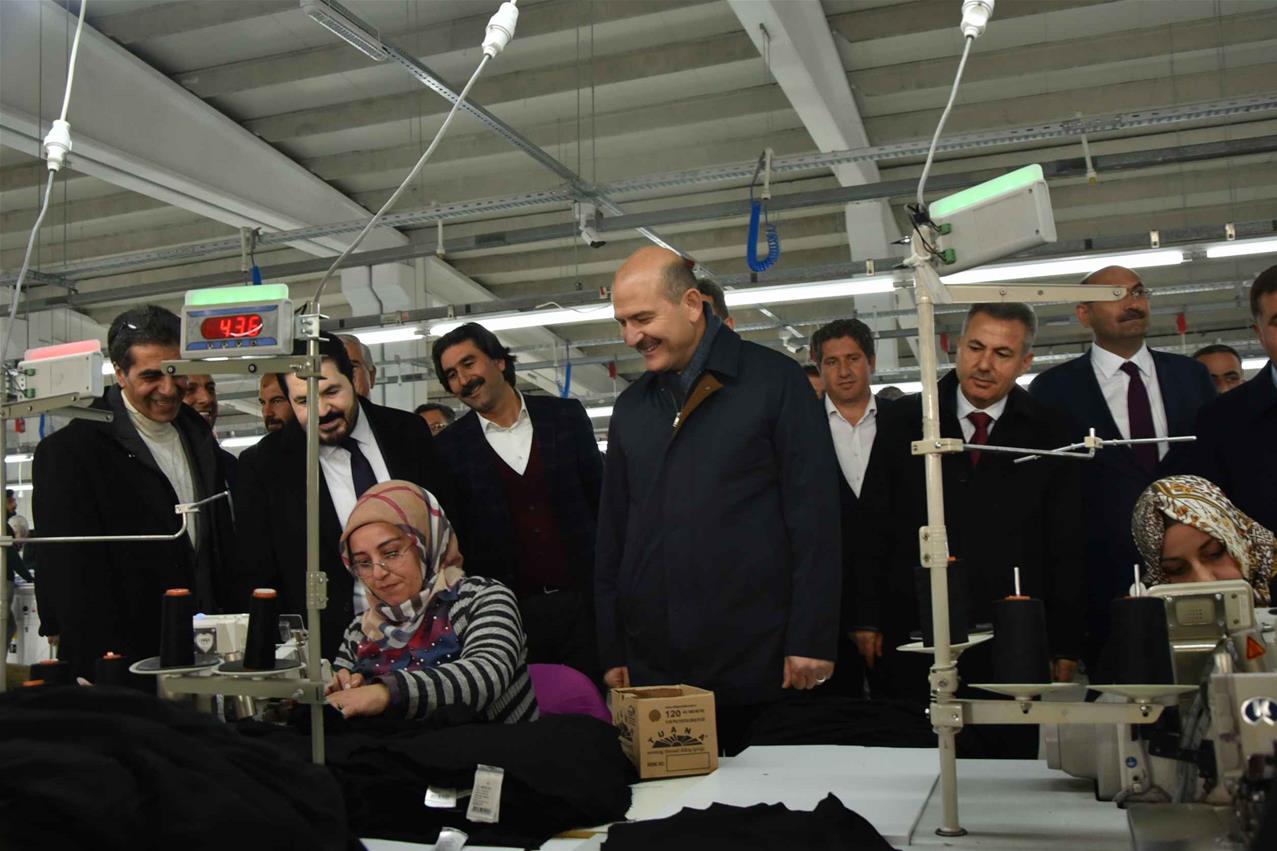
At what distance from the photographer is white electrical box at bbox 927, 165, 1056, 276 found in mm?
1426

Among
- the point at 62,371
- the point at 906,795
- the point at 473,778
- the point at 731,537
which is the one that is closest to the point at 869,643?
the point at 731,537

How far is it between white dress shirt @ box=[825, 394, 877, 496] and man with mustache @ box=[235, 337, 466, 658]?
119cm

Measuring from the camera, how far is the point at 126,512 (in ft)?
8.13

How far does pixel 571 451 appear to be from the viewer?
301 cm

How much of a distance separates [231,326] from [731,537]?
3.46ft

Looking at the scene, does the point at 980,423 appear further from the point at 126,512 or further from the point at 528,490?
the point at 126,512

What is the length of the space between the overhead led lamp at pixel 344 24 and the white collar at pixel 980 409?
7.98ft

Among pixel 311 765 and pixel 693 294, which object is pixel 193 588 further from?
pixel 311 765

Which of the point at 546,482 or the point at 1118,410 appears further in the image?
the point at 546,482

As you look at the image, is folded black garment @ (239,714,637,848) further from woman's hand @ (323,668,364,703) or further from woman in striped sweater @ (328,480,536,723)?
woman in striped sweater @ (328,480,536,723)

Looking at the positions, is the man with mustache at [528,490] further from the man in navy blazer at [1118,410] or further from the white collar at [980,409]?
the man in navy blazer at [1118,410]

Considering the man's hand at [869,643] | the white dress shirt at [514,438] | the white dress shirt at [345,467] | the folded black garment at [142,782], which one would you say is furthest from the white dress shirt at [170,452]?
the folded black garment at [142,782]

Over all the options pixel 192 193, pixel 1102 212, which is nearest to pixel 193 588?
pixel 192 193

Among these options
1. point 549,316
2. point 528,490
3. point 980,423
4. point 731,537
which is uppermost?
point 549,316
